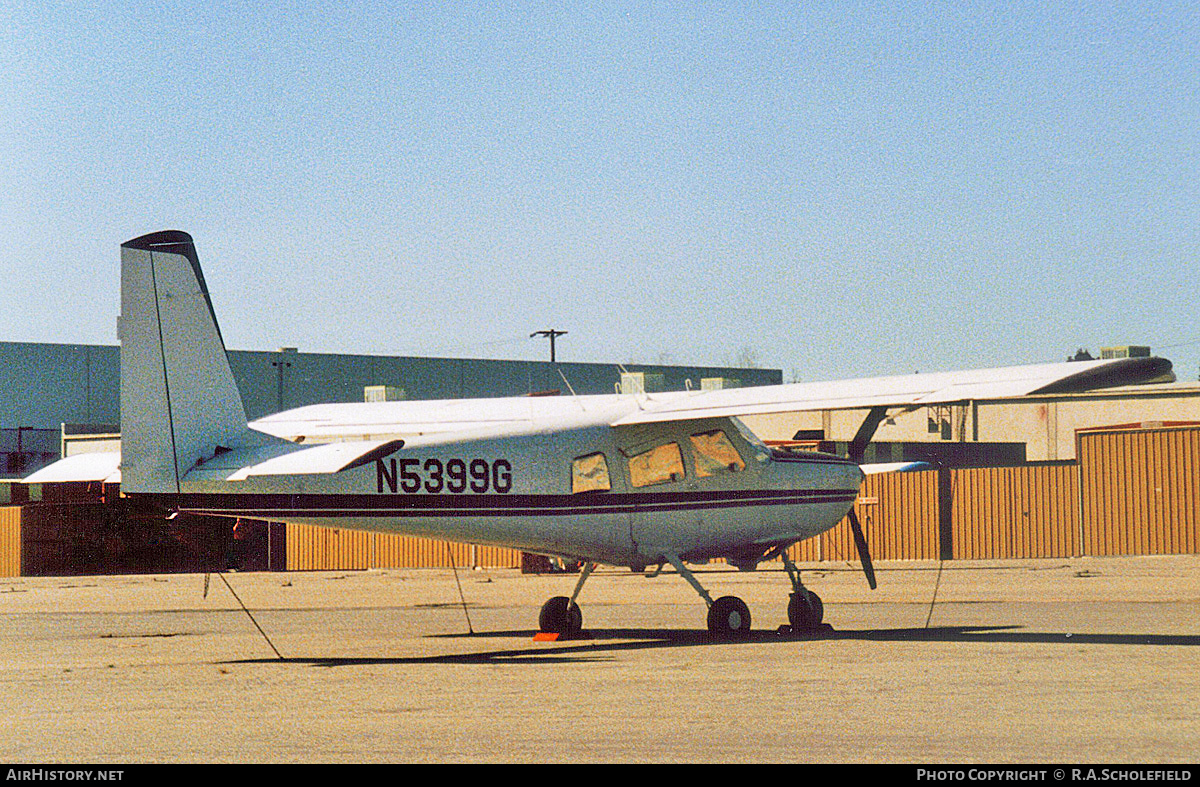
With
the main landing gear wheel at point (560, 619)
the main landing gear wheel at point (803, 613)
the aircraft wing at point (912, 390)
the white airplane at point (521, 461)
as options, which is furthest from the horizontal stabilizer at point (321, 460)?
the main landing gear wheel at point (803, 613)

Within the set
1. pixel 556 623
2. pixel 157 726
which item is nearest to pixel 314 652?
pixel 556 623

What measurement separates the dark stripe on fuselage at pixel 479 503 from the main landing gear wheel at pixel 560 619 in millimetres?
1904

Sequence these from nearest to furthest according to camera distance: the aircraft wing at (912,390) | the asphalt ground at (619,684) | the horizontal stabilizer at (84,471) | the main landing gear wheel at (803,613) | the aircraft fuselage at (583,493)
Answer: the asphalt ground at (619,684)
the aircraft wing at (912,390)
the aircraft fuselage at (583,493)
the horizontal stabilizer at (84,471)
the main landing gear wheel at (803,613)

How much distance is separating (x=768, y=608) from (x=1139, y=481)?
68.6ft

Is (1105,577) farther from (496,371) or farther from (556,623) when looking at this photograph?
(496,371)

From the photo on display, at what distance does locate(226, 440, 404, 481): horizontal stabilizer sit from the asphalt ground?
1.98 m

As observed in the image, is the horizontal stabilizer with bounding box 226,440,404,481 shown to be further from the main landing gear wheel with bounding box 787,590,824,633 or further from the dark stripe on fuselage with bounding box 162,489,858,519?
the main landing gear wheel with bounding box 787,590,824,633

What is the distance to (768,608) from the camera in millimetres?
22391

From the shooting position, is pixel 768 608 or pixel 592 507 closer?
pixel 592 507

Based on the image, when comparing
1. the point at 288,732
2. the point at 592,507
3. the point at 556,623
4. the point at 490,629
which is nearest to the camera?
the point at 288,732

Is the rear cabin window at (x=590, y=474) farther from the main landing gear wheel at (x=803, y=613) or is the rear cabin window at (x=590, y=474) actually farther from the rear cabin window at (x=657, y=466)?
the main landing gear wheel at (x=803, y=613)

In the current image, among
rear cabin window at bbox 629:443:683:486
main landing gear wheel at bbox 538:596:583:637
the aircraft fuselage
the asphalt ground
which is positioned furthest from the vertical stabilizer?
main landing gear wheel at bbox 538:596:583:637

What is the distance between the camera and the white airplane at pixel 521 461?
13609mm

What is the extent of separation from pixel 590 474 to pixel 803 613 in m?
3.44
